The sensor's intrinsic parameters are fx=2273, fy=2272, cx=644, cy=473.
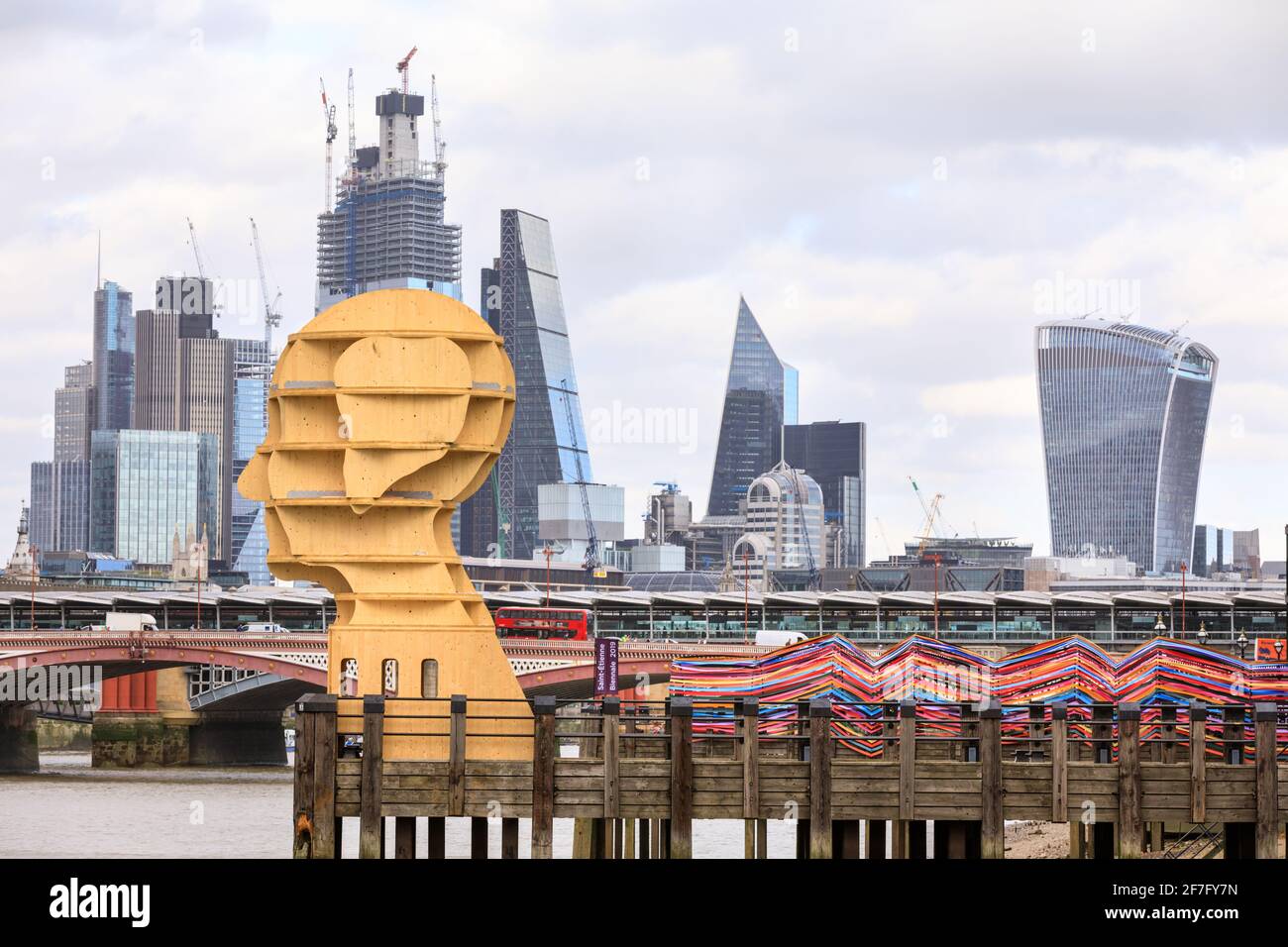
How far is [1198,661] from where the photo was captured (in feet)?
124

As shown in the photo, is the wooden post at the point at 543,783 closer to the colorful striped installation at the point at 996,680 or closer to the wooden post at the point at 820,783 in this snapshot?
the wooden post at the point at 820,783

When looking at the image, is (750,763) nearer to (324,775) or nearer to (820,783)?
(820,783)

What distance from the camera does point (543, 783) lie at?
A: 29531 millimetres

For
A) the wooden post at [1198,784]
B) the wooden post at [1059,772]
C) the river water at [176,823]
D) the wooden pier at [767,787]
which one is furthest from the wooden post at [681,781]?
the river water at [176,823]

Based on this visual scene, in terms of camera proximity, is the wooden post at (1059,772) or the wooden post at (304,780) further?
the wooden post at (1059,772)

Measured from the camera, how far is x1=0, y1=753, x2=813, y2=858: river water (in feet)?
210

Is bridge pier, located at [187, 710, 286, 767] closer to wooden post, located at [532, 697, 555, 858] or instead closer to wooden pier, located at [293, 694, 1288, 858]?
wooden pier, located at [293, 694, 1288, 858]

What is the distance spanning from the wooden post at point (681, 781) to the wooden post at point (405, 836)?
3.42m

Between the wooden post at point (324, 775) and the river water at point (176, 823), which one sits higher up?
the wooden post at point (324, 775)

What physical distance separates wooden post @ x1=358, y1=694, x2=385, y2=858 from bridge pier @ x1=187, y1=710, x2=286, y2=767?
93.2 m

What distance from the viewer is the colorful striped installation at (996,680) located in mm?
37469

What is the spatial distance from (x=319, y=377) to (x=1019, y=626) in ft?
305
